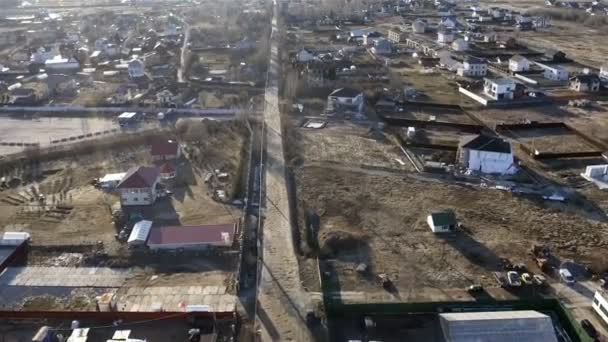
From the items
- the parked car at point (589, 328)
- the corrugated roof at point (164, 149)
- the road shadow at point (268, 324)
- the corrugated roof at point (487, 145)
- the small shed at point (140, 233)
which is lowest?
the parked car at point (589, 328)

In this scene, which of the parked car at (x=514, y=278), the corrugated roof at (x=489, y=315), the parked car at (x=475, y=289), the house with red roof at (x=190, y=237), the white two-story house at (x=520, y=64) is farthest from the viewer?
the white two-story house at (x=520, y=64)

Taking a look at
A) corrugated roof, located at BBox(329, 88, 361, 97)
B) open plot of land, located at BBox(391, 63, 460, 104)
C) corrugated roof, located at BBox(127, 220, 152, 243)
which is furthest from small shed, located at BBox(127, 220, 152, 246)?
open plot of land, located at BBox(391, 63, 460, 104)

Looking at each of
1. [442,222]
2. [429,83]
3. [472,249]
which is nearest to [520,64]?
[429,83]

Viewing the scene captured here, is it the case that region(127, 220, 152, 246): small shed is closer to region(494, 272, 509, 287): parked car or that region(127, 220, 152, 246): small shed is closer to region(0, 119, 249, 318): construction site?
region(0, 119, 249, 318): construction site

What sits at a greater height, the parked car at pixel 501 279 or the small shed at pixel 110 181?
the small shed at pixel 110 181

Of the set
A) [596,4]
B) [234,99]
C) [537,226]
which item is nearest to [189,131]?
[234,99]

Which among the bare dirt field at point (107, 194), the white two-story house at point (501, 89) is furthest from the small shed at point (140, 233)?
the white two-story house at point (501, 89)

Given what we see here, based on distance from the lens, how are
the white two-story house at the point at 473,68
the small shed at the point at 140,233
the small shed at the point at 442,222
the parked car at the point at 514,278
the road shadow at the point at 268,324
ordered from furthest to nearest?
the white two-story house at the point at 473,68, the small shed at the point at 442,222, the small shed at the point at 140,233, the parked car at the point at 514,278, the road shadow at the point at 268,324

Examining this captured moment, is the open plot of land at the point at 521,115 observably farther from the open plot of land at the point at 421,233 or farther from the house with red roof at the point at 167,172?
the house with red roof at the point at 167,172

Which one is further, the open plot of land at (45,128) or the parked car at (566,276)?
the open plot of land at (45,128)
